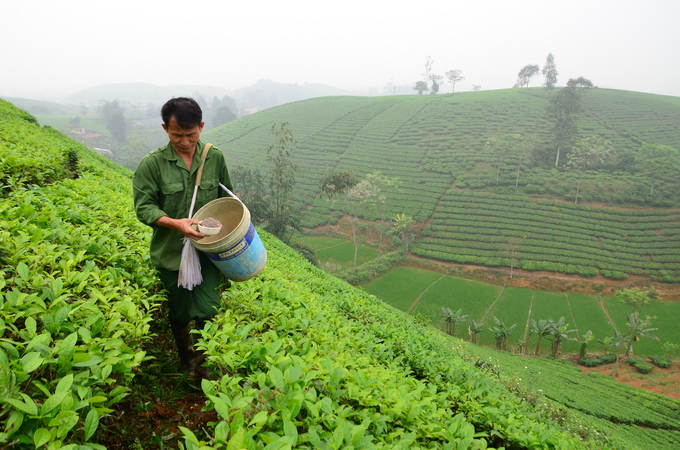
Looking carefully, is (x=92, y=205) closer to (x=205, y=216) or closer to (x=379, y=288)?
(x=205, y=216)

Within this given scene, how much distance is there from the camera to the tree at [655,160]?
102 feet

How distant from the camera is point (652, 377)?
579 inches

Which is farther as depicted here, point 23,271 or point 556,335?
point 556,335

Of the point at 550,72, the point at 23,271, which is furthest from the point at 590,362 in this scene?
the point at 550,72

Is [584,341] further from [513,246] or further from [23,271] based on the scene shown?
[23,271]

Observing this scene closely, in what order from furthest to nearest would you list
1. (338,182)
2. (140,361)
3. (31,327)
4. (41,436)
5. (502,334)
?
(338,182) → (502,334) → (140,361) → (31,327) → (41,436)

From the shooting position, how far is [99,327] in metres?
1.47

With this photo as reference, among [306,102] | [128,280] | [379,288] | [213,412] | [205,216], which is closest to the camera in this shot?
[213,412]

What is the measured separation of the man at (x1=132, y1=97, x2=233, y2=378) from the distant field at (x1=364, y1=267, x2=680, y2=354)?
58.6ft

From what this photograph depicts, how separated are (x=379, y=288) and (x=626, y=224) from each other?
23.6 metres

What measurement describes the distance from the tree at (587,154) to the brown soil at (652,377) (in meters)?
25.5

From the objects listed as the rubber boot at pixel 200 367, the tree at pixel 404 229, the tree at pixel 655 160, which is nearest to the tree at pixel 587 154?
the tree at pixel 655 160

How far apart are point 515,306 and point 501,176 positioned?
66.9 feet

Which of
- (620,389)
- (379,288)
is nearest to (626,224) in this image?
(620,389)
